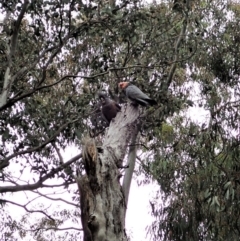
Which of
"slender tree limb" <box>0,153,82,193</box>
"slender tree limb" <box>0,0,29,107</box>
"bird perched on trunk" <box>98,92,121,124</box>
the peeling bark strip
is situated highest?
"slender tree limb" <box>0,0,29,107</box>

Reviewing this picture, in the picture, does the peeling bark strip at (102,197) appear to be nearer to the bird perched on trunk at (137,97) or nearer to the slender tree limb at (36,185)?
the bird perched on trunk at (137,97)

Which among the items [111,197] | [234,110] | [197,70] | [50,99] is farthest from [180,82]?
[111,197]

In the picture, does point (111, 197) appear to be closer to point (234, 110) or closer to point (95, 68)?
point (95, 68)

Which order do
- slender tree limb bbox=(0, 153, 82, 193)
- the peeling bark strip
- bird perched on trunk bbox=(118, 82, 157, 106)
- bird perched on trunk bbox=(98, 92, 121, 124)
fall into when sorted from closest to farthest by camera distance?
1. the peeling bark strip
2. bird perched on trunk bbox=(118, 82, 157, 106)
3. bird perched on trunk bbox=(98, 92, 121, 124)
4. slender tree limb bbox=(0, 153, 82, 193)

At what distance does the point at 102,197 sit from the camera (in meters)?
3.23

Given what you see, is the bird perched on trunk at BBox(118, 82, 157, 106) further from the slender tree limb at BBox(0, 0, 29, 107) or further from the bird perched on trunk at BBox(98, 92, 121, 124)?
the slender tree limb at BBox(0, 0, 29, 107)

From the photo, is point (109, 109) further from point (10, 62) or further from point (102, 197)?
point (102, 197)

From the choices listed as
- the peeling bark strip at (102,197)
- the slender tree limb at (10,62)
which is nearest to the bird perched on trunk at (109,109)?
the slender tree limb at (10,62)

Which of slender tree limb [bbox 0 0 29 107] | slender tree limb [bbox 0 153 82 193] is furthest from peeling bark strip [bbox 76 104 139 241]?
slender tree limb [bbox 0 0 29 107]

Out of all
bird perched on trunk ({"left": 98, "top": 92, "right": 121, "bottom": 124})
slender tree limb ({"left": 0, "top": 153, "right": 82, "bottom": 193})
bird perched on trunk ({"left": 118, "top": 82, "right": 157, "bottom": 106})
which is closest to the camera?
bird perched on trunk ({"left": 118, "top": 82, "right": 157, "bottom": 106})

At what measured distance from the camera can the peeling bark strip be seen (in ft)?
10.2

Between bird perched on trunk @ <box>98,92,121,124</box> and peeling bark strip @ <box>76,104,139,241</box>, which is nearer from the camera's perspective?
peeling bark strip @ <box>76,104,139,241</box>

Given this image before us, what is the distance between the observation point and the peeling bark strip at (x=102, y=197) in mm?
3096

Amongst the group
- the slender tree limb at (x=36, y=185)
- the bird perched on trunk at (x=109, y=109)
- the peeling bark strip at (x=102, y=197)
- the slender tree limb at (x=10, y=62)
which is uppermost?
the slender tree limb at (x=10, y=62)
